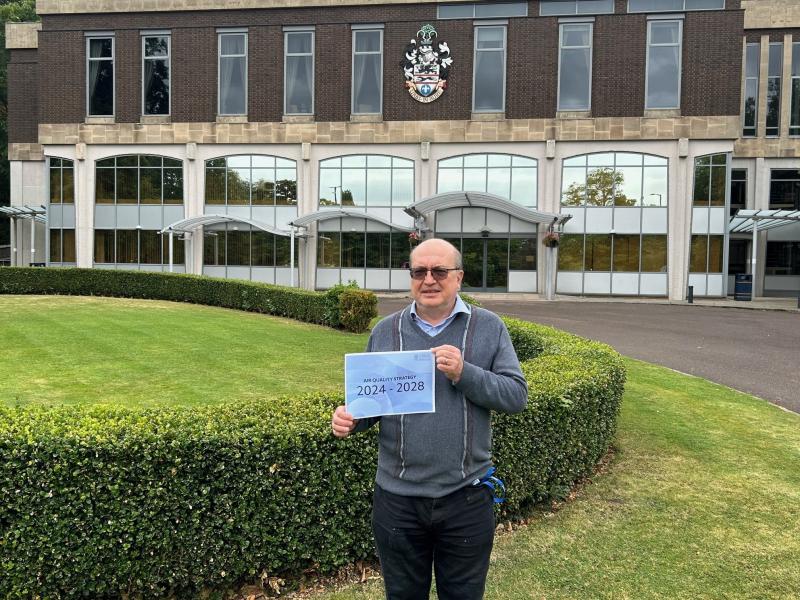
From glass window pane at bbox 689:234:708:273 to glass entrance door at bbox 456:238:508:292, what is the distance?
838cm

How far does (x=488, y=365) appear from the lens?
2.47 meters

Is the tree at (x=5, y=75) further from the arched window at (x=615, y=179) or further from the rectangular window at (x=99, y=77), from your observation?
the arched window at (x=615, y=179)

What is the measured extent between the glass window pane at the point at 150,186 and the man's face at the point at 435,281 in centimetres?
3184

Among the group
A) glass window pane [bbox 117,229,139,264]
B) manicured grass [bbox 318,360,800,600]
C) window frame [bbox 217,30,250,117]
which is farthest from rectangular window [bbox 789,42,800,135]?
glass window pane [bbox 117,229,139,264]

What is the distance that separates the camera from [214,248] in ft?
102

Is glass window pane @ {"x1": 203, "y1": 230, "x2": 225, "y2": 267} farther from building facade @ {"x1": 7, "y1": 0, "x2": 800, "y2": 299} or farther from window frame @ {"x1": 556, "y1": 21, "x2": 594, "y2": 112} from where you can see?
window frame @ {"x1": 556, "y1": 21, "x2": 594, "y2": 112}

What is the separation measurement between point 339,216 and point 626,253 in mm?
13566

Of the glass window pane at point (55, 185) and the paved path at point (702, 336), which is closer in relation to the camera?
the paved path at point (702, 336)

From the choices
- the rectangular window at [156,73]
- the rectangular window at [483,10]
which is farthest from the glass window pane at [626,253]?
the rectangular window at [156,73]

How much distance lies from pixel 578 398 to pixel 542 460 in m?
0.63

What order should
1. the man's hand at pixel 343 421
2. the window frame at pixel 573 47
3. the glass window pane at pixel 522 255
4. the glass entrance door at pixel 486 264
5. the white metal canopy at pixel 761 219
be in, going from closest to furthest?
the man's hand at pixel 343 421, the white metal canopy at pixel 761 219, the window frame at pixel 573 47, the glass window pane at pixel 522 255, the glass entrance door at pixel 486 264

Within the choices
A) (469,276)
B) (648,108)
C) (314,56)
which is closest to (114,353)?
(469,276)

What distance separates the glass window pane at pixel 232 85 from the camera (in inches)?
1205

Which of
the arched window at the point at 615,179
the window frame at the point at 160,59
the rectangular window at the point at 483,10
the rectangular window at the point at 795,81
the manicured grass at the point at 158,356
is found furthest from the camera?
the rectangular window at the point at 795,81
